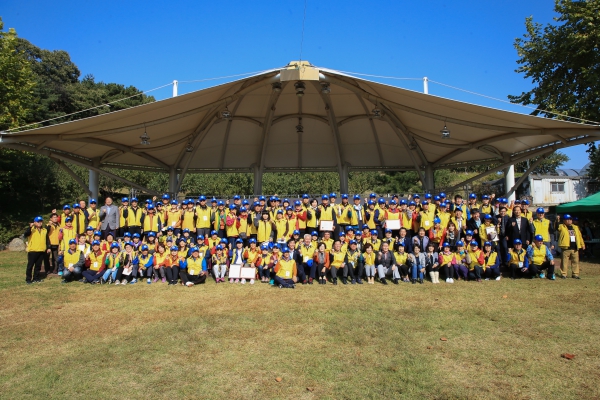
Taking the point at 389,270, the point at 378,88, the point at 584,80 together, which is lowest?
the point at 389,270

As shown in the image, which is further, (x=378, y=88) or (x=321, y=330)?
(x=378, y=88)

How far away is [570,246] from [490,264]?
2.19 m

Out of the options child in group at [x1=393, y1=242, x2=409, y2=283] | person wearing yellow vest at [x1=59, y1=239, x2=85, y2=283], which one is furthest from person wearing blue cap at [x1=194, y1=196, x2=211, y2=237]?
child in group at [x1=393, y1=242, x2=409, y2=283]

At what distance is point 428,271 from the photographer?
9422mm

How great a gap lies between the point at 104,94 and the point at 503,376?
4162cm

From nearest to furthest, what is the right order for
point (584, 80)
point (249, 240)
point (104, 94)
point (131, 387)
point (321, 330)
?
point (131, 387) < point (321, 330) < point (249, 240) < point (584, 80) < point (104, 94)

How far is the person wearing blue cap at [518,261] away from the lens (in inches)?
375

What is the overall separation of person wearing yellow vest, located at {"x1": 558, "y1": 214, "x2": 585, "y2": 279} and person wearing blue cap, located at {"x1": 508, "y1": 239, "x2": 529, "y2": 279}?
977 mm

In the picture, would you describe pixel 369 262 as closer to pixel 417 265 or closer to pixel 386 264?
pixel 386 264

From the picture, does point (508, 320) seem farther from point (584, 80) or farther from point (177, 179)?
point (177, 179)

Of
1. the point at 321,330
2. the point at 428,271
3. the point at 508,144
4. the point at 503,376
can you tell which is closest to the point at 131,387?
the point at 321,330

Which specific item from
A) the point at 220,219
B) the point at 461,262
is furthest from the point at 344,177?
the point at 461,262

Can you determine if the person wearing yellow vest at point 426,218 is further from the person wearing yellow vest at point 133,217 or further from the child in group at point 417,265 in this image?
the person wearing yellow vest at point 133,217

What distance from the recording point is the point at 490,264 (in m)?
9.38
